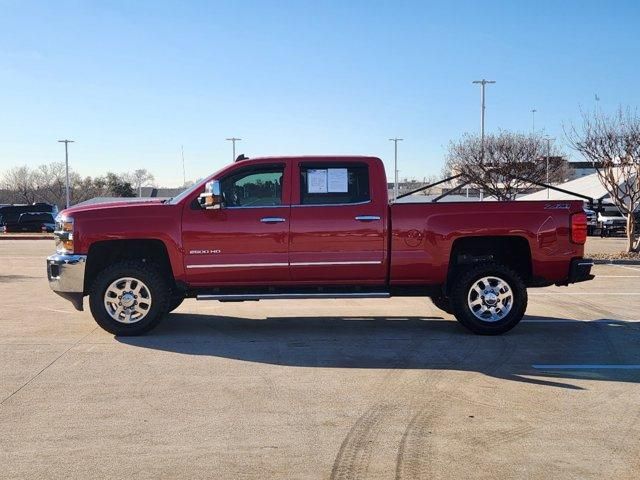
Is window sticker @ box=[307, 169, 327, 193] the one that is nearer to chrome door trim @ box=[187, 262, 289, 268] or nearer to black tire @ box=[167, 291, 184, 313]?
chrome door trim @ box=[187, 262, 289, 268]

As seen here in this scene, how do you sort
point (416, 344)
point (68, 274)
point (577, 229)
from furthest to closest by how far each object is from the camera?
point (577, 229) < point (68, 274) < point (416, 344)

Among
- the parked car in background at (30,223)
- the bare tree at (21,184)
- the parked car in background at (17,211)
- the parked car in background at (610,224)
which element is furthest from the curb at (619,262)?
the bare tree at (21,184)

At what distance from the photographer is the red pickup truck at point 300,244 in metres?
7.53

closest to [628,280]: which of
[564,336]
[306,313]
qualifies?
[564,336]

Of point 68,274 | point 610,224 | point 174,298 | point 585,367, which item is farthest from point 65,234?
point 610,224

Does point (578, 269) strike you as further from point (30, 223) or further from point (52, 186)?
point (52, 186)

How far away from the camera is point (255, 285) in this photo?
7.71 metres

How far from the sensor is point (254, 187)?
7.71 m

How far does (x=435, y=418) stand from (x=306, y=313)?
4.54 metres

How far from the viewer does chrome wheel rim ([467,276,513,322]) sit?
7.71 m

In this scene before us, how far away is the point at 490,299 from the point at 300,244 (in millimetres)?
2354

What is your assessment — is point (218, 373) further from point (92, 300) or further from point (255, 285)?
point (92, 300)

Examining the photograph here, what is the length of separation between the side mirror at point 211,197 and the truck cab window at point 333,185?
98 centimetres

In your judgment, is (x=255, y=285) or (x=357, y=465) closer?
(x=357, y=465)
